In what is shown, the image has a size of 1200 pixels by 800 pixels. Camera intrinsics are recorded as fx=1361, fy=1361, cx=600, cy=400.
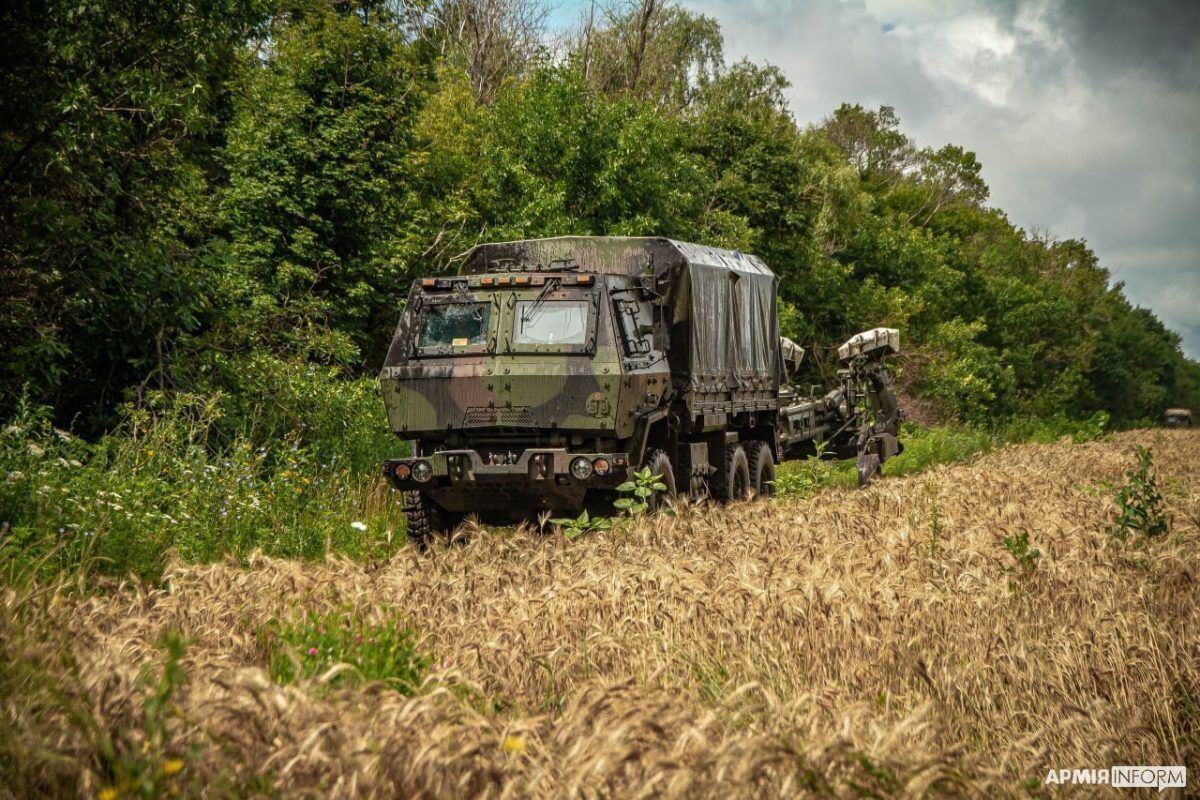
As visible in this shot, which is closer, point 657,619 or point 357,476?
point 657,619

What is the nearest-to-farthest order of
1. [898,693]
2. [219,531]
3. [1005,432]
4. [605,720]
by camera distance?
[605,720] < [898,693] < [219,531] < [1005,432]

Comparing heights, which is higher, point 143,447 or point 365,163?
point 365,163

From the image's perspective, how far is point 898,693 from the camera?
5.78 meters

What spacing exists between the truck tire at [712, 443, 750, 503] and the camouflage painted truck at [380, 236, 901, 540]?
0.68 meters

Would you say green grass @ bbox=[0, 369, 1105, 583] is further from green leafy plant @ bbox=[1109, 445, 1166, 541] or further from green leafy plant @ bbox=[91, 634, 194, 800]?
green leafy plant @ bbox=[1109, 445, 1166, 541]

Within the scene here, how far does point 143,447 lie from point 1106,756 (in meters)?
9.34

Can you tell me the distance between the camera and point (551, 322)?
489 inches

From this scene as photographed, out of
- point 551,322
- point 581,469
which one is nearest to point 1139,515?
point 581,469

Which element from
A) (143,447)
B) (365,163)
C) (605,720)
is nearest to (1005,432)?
(365,163)

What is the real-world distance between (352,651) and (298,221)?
1866 centimetres

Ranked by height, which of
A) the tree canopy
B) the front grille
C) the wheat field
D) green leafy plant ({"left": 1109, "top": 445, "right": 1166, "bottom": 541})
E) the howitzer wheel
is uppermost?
the tree canopy

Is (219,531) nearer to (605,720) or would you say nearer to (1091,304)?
(605,720)

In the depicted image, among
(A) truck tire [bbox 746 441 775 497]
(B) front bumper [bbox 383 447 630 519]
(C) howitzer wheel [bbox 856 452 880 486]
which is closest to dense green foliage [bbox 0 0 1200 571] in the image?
(B) front bumper [bbox 383 447 630 519]

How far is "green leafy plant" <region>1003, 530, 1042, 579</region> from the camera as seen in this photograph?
8039 millimetres
